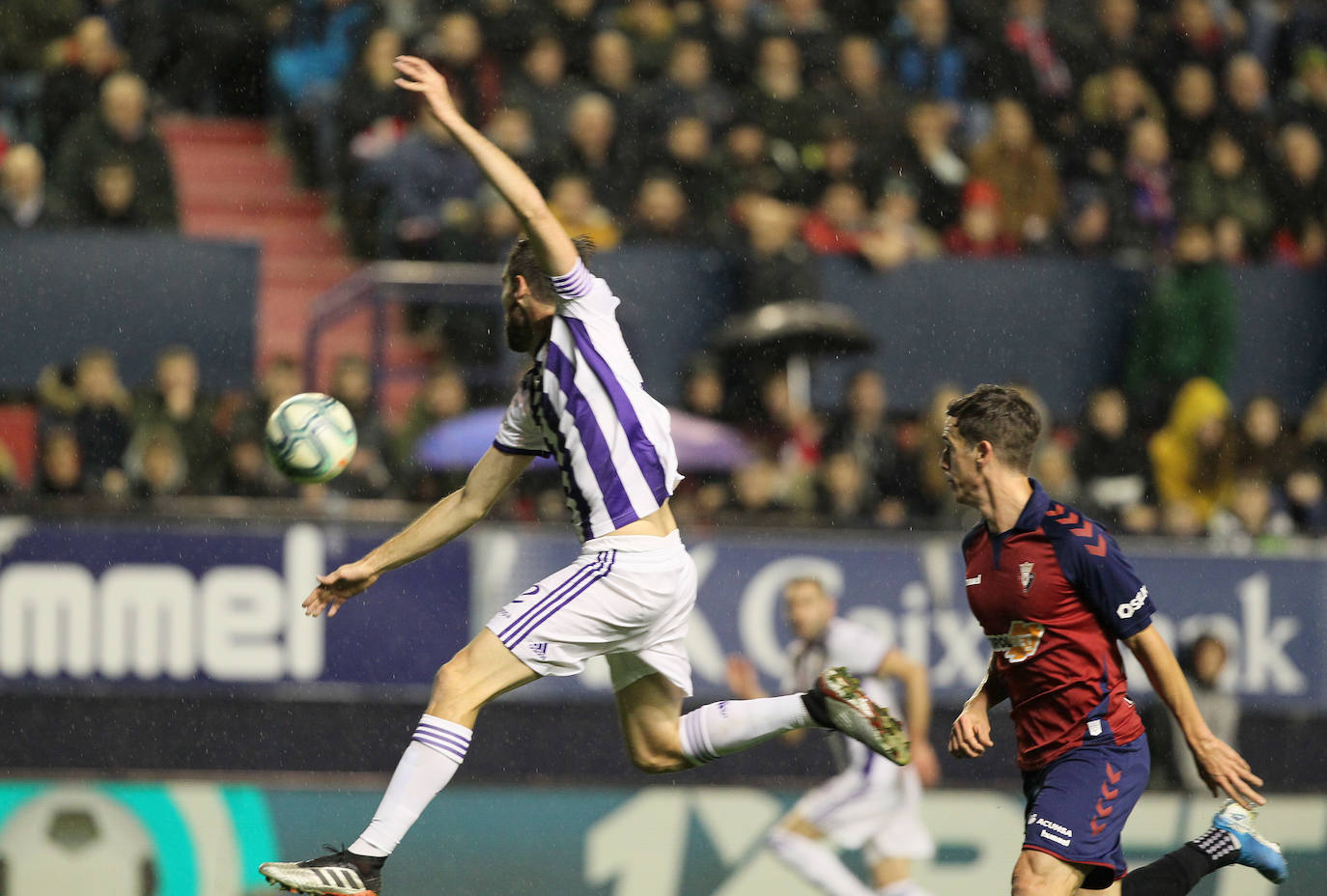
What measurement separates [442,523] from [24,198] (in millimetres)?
6478

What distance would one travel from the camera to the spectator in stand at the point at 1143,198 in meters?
14.4

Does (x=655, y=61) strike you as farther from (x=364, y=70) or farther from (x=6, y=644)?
(x=6, y=644)

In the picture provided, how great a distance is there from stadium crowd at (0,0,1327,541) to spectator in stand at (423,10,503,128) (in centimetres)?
2

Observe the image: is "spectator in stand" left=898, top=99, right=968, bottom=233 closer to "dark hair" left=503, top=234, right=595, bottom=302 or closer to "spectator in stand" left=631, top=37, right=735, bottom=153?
"spectator in stand" left=631, top=37, right=735, bottom=153

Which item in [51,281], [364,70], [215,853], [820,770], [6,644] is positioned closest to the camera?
[215,853]

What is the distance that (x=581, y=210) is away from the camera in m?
12.6

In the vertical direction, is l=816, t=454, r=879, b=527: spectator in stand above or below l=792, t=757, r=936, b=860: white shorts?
above

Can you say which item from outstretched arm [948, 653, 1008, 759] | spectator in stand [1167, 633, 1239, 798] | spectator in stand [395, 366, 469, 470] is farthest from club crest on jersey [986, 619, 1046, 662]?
spectator in stand [395, 366, 469, 470]

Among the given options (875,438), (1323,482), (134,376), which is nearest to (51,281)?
(134,376)

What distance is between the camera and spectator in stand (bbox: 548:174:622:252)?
12.4 metres

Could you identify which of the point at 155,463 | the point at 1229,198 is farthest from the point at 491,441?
the point at 1229,198

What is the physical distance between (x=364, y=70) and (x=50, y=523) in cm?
403

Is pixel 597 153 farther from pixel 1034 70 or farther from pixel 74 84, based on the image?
pixel 1034 70

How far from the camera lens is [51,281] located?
1223 cm
